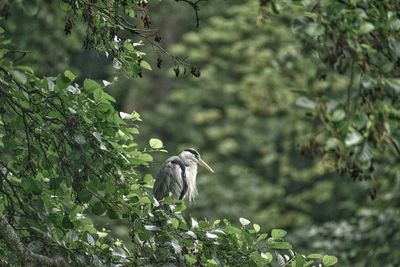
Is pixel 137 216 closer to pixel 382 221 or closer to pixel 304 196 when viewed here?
pixel 382 221

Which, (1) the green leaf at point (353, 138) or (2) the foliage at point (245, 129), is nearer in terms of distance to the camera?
(1) the green leaf at point (353, 138)

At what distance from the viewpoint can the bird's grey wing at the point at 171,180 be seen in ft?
34.9

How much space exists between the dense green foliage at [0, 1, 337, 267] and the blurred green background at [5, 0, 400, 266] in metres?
12.4

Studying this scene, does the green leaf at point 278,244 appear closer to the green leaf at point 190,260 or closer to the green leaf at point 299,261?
the green leaf at point 299,261

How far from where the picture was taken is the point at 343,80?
20.5 meters

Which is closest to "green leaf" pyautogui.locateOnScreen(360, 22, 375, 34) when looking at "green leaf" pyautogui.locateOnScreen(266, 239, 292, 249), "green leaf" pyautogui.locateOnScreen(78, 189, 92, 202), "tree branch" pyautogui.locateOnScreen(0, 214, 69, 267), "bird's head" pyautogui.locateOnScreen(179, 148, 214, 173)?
"green leaf" pyautogui.locateOnScreen(266, 239, 292, 249)

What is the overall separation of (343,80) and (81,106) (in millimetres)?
15048

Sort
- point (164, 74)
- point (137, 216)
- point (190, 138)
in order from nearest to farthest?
1. point (137, 216)
2. point (190, 138)
3. point (164, 74)

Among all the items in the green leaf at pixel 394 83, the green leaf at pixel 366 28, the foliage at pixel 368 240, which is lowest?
the foliage at pixel 368 240

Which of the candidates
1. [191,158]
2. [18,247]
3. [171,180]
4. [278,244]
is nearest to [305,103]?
[278,244]

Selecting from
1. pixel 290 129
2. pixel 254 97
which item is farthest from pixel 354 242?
pixel 290 129

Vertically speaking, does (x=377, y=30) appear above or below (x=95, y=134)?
above

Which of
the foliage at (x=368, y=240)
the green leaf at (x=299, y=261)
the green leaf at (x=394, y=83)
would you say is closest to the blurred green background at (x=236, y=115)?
the foliage at (x=368, y=240)

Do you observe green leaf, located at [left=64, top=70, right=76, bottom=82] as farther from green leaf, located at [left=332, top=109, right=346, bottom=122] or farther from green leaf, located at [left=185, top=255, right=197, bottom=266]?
green leaf, located at [left=332, top=109, right=346, bottom=122]
